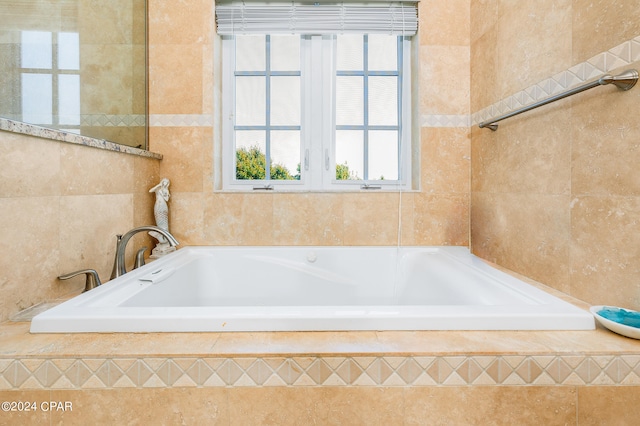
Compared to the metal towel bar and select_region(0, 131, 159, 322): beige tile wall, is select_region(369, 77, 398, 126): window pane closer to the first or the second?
the metal towel bar

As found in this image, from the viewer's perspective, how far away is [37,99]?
109 centimetres

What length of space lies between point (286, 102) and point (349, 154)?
51cm

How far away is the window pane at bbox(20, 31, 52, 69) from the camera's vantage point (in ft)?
3.42

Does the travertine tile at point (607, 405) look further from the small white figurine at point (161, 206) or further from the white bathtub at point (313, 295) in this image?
the small white figurine at point (161, 206)

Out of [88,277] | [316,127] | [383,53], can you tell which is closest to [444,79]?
[383,53]

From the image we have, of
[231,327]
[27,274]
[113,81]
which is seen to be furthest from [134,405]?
[113,81]

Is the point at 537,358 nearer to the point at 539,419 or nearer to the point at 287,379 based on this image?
the point at 539,419

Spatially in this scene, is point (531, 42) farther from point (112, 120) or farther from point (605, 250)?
point (112, 120)

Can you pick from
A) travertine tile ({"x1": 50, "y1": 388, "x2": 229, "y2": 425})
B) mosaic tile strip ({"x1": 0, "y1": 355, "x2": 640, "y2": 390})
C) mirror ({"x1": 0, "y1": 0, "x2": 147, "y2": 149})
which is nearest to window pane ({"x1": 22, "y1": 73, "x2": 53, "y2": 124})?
mirror ({"x1": 0, "y1": 0, "x2": 147, "y2": 149})

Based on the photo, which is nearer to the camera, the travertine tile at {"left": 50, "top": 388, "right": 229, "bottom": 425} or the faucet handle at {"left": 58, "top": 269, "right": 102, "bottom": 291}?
the travertine tile at {"left": 50, "top": 388, "right": 229, "bottom": 425}

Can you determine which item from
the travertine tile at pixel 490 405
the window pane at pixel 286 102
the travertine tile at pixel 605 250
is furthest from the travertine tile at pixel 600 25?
the window pane at pixel 286 102

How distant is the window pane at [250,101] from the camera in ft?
6.77

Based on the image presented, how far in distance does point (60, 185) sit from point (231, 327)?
2.90 ft

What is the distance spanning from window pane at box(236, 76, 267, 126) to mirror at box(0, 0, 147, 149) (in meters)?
0.54
